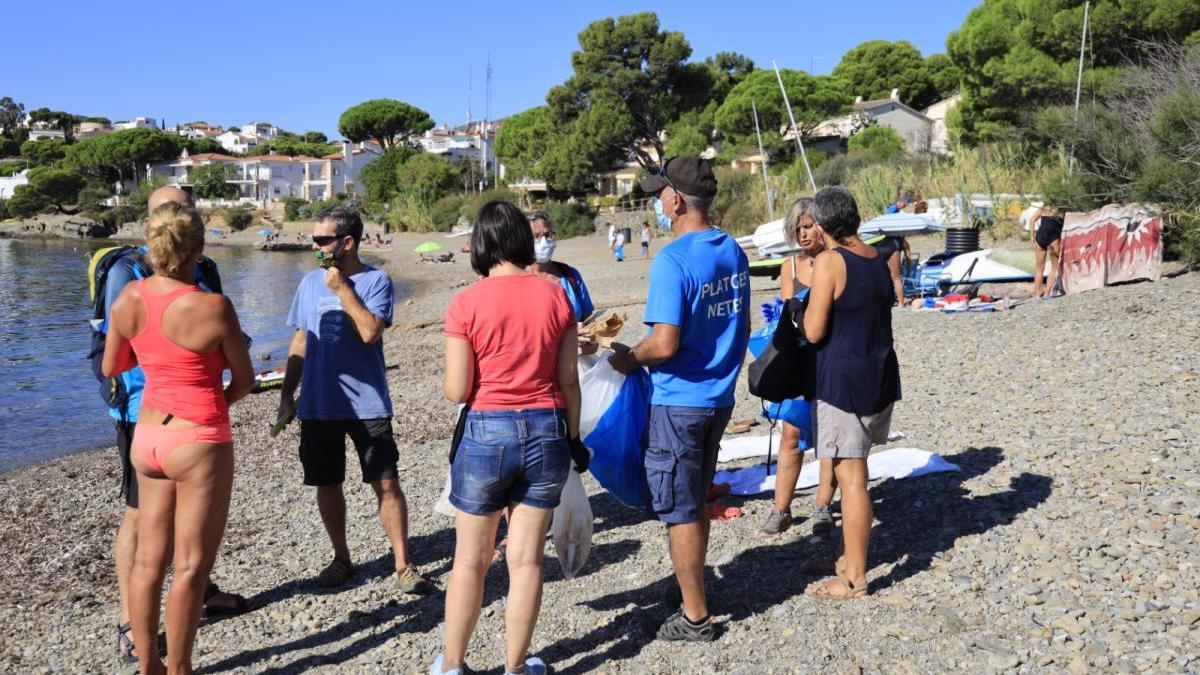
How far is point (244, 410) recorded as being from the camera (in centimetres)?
1077

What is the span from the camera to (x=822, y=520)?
5.00 metres

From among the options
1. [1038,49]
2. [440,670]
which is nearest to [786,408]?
[440,670]

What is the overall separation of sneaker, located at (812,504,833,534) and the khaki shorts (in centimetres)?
102

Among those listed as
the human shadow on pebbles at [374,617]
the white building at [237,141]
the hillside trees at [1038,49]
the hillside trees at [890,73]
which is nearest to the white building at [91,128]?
the white building at [237,141]

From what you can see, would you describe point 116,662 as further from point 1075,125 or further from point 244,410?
point 1075,125

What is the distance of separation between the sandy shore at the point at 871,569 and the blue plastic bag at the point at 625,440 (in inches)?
23.4

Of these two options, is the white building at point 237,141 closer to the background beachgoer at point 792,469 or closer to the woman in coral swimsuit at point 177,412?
the background beachgoer at point 792,469

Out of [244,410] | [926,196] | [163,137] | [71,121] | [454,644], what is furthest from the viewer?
[71,121]

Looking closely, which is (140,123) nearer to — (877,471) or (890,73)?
(890,73)

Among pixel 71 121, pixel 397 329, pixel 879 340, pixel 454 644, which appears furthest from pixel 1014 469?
pixel 71 121

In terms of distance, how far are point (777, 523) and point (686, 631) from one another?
52.4 inches

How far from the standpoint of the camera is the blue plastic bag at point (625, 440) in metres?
4.02

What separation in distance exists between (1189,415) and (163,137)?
355 feet

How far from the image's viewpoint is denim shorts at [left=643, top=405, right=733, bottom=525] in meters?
3.67
